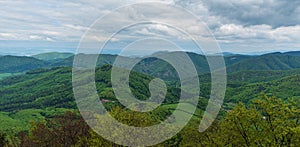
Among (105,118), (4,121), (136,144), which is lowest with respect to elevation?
(4,121)

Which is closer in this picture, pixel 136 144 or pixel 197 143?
pixel 136 144

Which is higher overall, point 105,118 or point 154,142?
point 105,118

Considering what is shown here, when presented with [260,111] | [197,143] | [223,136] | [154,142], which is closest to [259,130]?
[260,111]

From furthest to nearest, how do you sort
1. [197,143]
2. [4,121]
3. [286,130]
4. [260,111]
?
1. [4,121]
2. [197,143]
3. [260,111]
4. [286,130]

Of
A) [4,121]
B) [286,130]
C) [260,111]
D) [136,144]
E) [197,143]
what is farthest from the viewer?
[4,121]

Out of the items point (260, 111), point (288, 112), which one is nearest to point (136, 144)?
point (260, 111)

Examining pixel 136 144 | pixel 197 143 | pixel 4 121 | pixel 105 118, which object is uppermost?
pixel 105 118

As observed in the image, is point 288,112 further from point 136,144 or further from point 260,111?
point 136,144

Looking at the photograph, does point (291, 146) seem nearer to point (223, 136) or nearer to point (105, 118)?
point (223, 136)

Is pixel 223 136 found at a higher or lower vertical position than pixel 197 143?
higher
